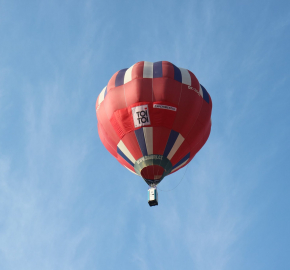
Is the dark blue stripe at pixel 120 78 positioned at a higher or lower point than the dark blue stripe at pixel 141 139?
higher

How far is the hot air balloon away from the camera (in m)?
20.0

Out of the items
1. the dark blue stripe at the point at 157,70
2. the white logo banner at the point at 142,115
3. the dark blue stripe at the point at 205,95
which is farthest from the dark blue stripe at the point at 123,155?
the dark blue stripe at the point at 205,95

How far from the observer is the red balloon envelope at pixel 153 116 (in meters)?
20.1

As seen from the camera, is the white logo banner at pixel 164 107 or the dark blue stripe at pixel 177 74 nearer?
the white logo banner at pixel 164 107

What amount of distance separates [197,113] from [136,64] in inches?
134

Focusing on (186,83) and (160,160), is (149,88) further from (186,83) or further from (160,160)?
(160,160)

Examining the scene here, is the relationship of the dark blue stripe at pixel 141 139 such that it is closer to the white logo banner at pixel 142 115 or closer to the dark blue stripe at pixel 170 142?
the white logo banner at pixel 142 115

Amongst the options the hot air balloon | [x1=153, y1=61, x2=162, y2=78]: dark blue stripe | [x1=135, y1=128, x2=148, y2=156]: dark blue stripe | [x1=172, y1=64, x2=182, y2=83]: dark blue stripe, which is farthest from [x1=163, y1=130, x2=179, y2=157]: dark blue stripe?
[x1=153, y1=61, x2=162, y2=78]: dark blue stripe

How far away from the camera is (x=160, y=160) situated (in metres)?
20.2

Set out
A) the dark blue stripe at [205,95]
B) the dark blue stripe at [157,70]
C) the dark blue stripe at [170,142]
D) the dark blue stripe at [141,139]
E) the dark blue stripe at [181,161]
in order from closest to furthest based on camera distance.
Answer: the dark blue stripe at [141,139] → the dark blue stripe at [170,142] → the dark blue stripe at [157,70] → the dark blue stripe at [181,161] → the dark blue stripe at [205,95]

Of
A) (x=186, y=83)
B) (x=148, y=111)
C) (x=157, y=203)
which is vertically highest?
(x=186, y=83)

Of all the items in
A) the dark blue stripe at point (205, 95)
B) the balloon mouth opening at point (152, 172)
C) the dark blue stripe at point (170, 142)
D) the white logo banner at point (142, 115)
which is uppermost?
the dark blue stripe at point (205, 95)

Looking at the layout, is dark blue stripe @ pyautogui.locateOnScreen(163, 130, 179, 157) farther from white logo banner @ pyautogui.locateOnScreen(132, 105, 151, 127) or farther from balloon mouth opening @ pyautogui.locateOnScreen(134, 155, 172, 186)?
white logo banner @ pyautogui.locateOnScreen(132, 105, 151, 127)

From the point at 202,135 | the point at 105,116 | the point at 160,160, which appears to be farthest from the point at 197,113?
the point at 105,116
